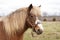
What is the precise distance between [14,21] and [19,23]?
0.56 feet

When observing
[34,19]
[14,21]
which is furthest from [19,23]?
[34,19]

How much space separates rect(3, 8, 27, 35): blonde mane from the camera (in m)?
6.95

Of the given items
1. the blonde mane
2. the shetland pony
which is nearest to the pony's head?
the shetland pony

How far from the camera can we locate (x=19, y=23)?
6988 mm

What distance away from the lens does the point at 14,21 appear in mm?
6988

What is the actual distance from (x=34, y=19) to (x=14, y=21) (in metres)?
0.63

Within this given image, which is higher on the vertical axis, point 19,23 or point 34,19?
point 34,19

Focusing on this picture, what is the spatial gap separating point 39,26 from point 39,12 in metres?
0.44

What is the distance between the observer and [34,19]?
7035 mm

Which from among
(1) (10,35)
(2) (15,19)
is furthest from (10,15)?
(1) (10,35)

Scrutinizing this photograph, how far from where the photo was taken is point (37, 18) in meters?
7.03

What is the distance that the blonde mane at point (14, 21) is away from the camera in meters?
6.95

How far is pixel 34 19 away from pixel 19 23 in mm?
491

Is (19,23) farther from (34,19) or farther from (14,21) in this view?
(34,19)
